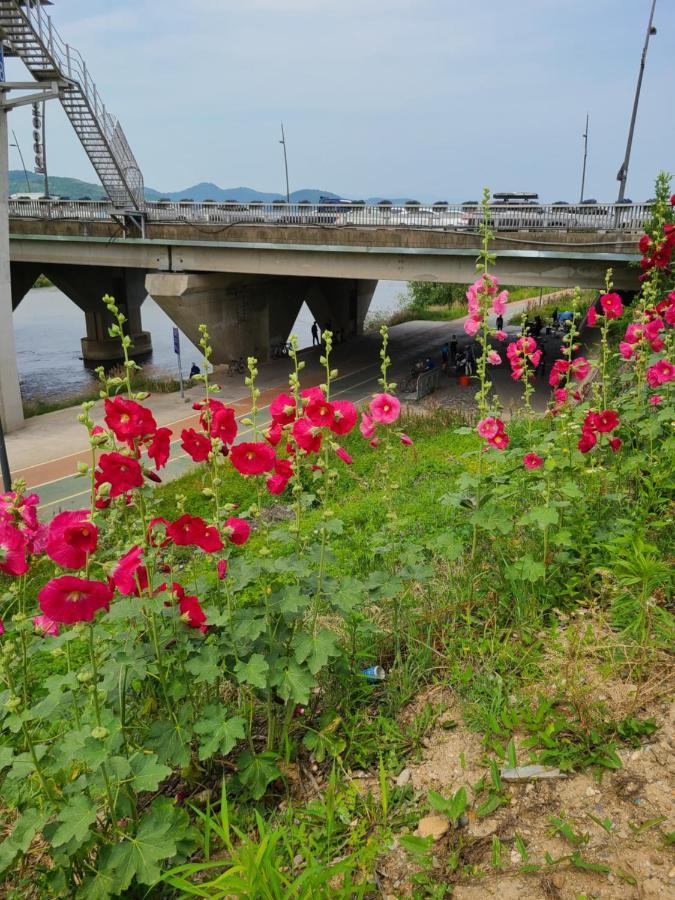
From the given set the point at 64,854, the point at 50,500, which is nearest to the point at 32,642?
the point at 64,854

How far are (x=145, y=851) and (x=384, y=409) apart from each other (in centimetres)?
218

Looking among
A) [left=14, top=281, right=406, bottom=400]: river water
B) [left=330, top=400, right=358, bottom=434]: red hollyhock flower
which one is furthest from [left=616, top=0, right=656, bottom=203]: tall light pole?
[left=330, top=400, right=358, bottom=434]: red hollyhock flower

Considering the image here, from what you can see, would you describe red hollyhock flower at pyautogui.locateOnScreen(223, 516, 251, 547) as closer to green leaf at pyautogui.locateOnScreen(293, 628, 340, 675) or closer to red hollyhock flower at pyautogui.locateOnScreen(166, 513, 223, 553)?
red hollyhock flower at pyautogui.locateOnScreen(166, 513, 223, 553)

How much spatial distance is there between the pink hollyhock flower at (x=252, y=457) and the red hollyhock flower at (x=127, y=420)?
0.35 m

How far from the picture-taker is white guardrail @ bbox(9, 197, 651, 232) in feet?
53.8

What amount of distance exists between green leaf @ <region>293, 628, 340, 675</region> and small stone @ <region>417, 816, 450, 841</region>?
0.73 m

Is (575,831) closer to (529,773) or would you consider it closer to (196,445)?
(529,773)

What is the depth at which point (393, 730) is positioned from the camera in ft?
10.4

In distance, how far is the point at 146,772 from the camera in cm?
241

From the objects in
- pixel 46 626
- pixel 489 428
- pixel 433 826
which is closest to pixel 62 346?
pixel 489 428

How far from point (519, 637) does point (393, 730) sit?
0.97m

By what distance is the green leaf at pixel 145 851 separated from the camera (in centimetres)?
228

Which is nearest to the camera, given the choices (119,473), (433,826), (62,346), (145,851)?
(145,851)

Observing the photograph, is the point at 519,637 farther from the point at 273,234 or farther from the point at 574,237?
the point at 273,234
